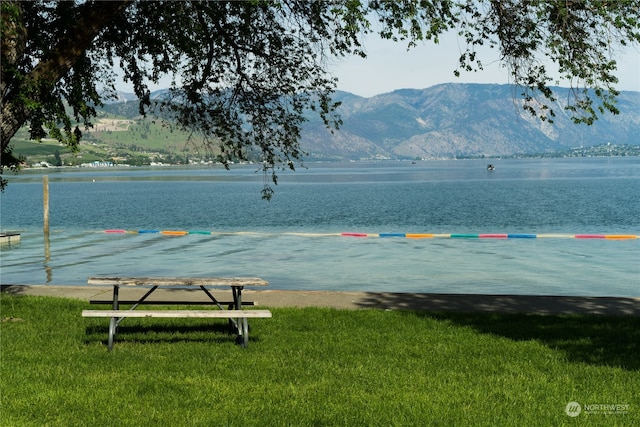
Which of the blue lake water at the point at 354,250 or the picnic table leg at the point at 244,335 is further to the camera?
the blue lake water at the point at 354,250

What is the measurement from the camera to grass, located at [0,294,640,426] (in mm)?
6980

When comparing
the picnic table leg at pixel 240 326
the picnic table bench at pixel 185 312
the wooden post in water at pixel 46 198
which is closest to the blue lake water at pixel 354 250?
the wooden post in water at pixel 46 198

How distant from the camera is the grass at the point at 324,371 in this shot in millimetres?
6980

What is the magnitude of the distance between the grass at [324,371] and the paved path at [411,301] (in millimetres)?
1051

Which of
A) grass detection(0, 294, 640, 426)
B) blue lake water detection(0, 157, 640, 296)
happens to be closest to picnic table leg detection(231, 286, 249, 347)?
grass detection(0, 294, 640, 426)

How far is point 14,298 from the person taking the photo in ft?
46.2

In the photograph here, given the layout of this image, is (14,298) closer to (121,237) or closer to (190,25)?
(190,25)

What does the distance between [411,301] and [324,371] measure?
592cm

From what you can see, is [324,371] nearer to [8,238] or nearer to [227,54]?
[227,54]

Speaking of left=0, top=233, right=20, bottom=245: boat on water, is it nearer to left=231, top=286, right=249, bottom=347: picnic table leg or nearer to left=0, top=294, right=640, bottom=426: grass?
left=0, top=294, right=640, bottom=426: grass

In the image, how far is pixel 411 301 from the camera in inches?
560

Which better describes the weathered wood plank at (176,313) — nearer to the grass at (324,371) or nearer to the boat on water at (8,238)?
the grass at (324,371)

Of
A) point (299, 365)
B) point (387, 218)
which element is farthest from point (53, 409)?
point (387, 218)

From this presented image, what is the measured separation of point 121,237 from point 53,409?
132 ft
